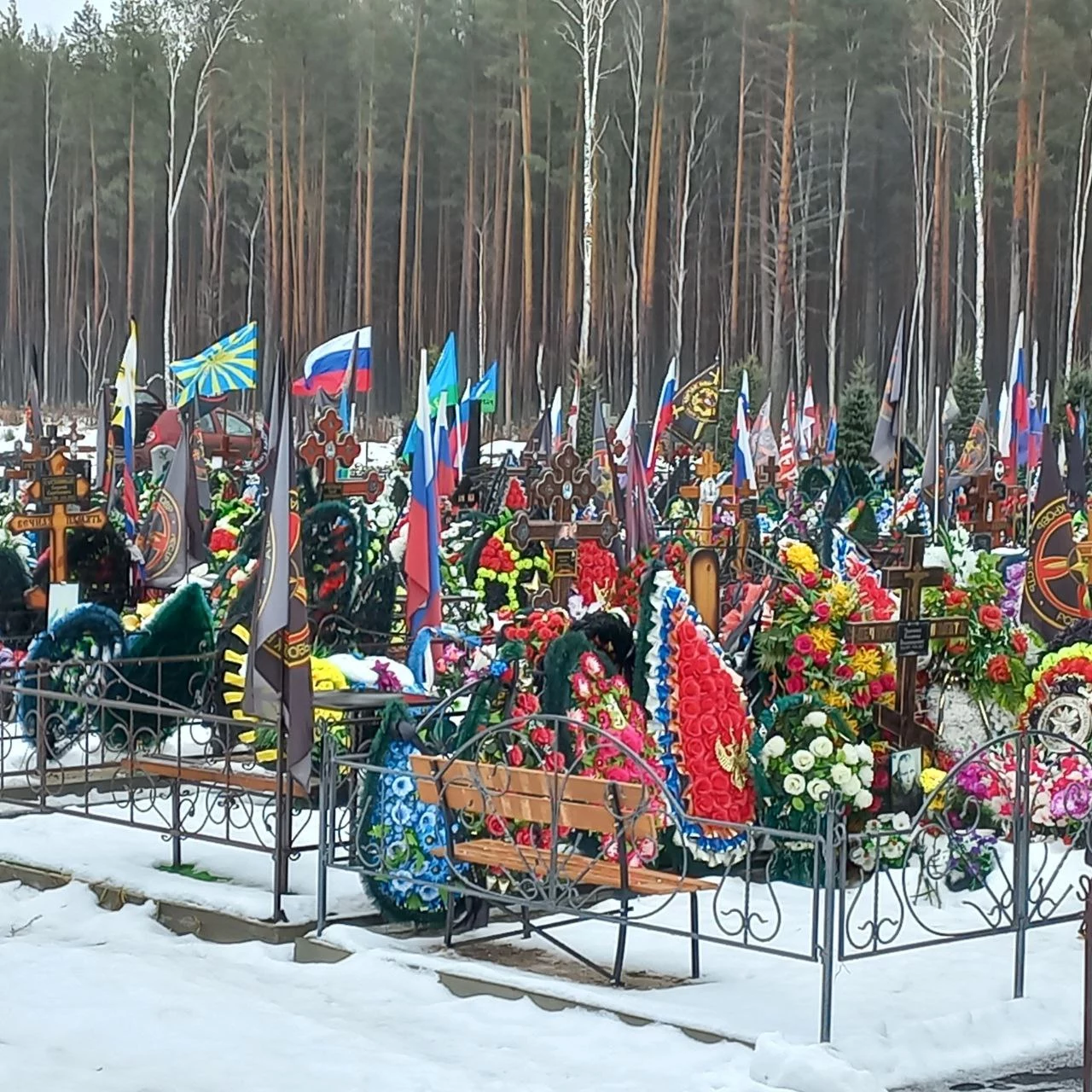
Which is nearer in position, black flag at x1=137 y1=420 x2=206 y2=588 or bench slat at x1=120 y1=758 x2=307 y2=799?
bench slat at x1=120 y1=758 x2=307 y2=799

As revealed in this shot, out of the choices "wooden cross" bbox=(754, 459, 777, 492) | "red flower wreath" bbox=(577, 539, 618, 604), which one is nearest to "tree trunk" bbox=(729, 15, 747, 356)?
"wooden cross" bbox=(754, 459, 777, 492)

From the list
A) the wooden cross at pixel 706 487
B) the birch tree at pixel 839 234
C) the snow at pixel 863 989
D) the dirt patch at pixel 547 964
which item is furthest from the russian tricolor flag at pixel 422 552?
the birch tree at pixel 839 234

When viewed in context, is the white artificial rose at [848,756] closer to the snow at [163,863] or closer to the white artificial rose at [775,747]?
the white artificial rose at [775,747]

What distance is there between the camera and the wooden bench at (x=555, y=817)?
6223 mm

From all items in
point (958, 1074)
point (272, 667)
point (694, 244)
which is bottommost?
point (958, 1074)

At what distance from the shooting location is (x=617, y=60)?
43719 millimetres

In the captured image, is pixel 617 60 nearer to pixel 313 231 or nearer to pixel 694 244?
pixel 694 244

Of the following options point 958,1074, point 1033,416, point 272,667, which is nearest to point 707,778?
point 272,667

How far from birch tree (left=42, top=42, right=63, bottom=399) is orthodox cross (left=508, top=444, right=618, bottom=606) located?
35514 mm

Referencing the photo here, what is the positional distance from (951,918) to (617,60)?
3838 cm

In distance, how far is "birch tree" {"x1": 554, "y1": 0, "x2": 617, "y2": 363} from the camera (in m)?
37.7

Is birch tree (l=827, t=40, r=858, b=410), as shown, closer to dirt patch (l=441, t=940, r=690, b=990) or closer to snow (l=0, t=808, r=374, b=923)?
snow (l=0, t=808, r=374, b=923)

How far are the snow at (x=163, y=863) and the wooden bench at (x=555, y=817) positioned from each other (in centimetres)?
71

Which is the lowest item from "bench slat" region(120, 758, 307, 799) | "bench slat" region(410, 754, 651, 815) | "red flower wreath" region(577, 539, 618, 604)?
"bench slat" region(120, 758, 307, 799)
